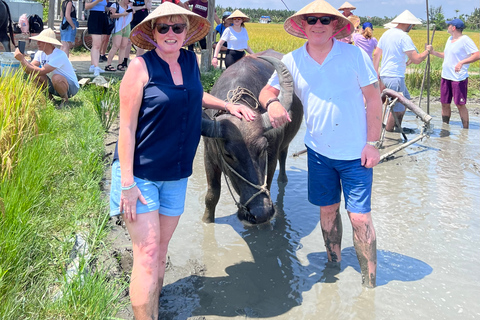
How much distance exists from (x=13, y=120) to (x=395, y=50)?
6518 millimetres

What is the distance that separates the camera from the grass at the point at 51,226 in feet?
8.85

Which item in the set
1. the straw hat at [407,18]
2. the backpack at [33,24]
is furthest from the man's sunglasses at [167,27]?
the backpack at [33,24]

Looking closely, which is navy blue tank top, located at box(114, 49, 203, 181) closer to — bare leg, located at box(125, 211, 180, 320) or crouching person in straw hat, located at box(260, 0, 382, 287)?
bare leg, located at box(125, 211, 180, 320)

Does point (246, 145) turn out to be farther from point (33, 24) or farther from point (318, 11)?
A: point (33, 24)

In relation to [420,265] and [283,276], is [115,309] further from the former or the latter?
[420,265]

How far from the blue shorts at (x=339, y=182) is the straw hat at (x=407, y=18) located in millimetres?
5563

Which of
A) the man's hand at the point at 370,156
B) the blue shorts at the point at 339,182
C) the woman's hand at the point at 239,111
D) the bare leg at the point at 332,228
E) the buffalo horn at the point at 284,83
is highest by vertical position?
the buffalo horn at the point at 284,83

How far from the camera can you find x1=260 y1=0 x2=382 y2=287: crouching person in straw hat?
10.8 ft

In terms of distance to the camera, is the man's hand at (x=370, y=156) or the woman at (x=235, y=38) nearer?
the man's hand at (x=370, y=156)

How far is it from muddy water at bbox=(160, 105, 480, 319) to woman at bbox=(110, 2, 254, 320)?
76 cm

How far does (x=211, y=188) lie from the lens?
484 centimetres

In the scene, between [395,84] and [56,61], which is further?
[395,84]

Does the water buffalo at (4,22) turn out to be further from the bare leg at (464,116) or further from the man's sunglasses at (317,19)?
the bare leg at (464,116)

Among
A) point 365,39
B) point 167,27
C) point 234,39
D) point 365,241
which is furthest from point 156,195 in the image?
point 234,39
